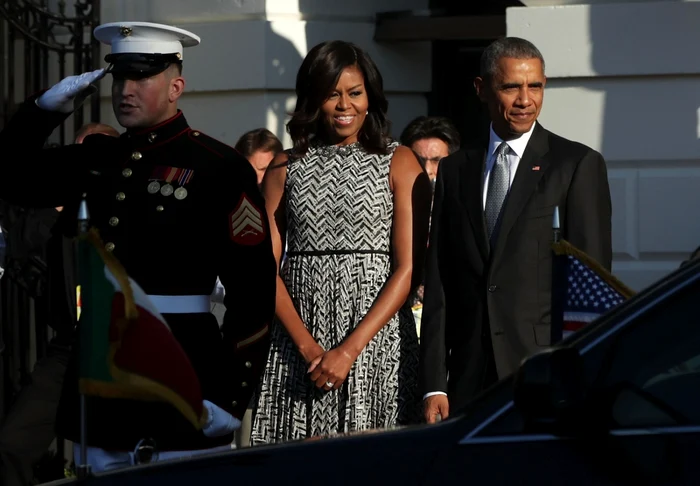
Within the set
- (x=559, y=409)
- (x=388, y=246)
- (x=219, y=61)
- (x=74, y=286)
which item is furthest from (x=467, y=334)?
(x=219, y=61)

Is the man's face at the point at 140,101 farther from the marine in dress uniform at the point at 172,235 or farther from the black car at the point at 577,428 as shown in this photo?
the black car at the point at 577,428

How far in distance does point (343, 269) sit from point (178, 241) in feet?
3.16

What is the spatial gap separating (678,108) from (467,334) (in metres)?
2.85

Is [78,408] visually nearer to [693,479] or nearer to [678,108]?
[693,479]

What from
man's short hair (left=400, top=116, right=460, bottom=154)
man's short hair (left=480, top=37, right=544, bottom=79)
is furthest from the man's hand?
man's short hair (left=400, top=116, right=460, bottom=154)

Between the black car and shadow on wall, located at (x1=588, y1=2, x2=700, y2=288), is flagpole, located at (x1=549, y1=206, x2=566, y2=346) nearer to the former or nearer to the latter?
the black car

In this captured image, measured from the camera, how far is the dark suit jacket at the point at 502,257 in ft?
16.8

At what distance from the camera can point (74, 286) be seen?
482 centimetres

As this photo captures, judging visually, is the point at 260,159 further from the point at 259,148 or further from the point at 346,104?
the point at 346,104

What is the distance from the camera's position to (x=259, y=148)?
25.0 ft

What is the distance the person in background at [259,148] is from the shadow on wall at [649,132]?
1639 mm

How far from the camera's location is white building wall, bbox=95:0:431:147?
8.74 m

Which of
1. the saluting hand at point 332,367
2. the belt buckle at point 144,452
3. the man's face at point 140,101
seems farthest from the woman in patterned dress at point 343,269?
the belt buckle at point 144,452

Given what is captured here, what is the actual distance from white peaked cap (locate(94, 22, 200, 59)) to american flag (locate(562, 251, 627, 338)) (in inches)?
55.4
